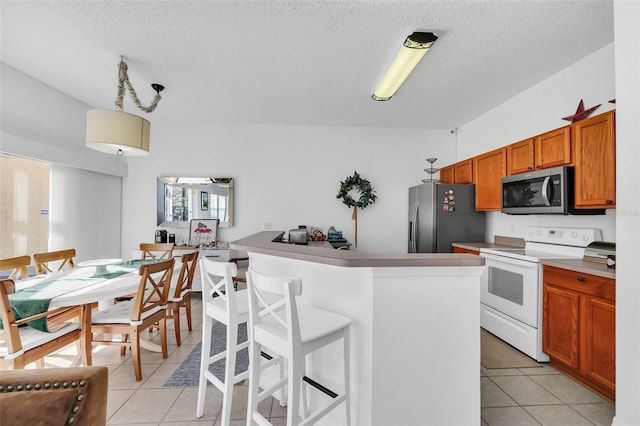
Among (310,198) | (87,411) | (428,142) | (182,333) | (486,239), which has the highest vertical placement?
(428,142)

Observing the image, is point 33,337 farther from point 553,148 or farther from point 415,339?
point 553,148

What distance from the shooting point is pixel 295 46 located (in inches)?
91.4

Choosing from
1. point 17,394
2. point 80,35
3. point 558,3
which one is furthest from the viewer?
point 80,35

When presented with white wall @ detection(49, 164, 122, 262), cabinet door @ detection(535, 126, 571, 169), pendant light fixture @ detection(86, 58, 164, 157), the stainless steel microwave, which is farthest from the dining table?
cabinet door @ detection(535, 126, 571, 169)

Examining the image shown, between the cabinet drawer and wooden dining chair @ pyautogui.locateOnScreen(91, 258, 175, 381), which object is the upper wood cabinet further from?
wooden dining chair @ pyautogui.locateOnScreen(91, 258, 175, 381)

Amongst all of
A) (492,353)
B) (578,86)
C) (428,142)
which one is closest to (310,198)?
(428,142)

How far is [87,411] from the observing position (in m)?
0.79

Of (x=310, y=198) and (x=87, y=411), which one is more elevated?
(x=310, y=198)

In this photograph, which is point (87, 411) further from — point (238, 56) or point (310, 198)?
point (310, 198)

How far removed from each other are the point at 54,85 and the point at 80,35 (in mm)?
1470

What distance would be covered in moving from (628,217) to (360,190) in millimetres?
3109

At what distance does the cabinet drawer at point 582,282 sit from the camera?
5.95ft

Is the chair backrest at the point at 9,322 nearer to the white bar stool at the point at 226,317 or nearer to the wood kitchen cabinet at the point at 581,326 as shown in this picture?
the white bar stool at the point at 226,317

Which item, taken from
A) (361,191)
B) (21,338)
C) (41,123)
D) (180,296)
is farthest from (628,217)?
(41,123)
